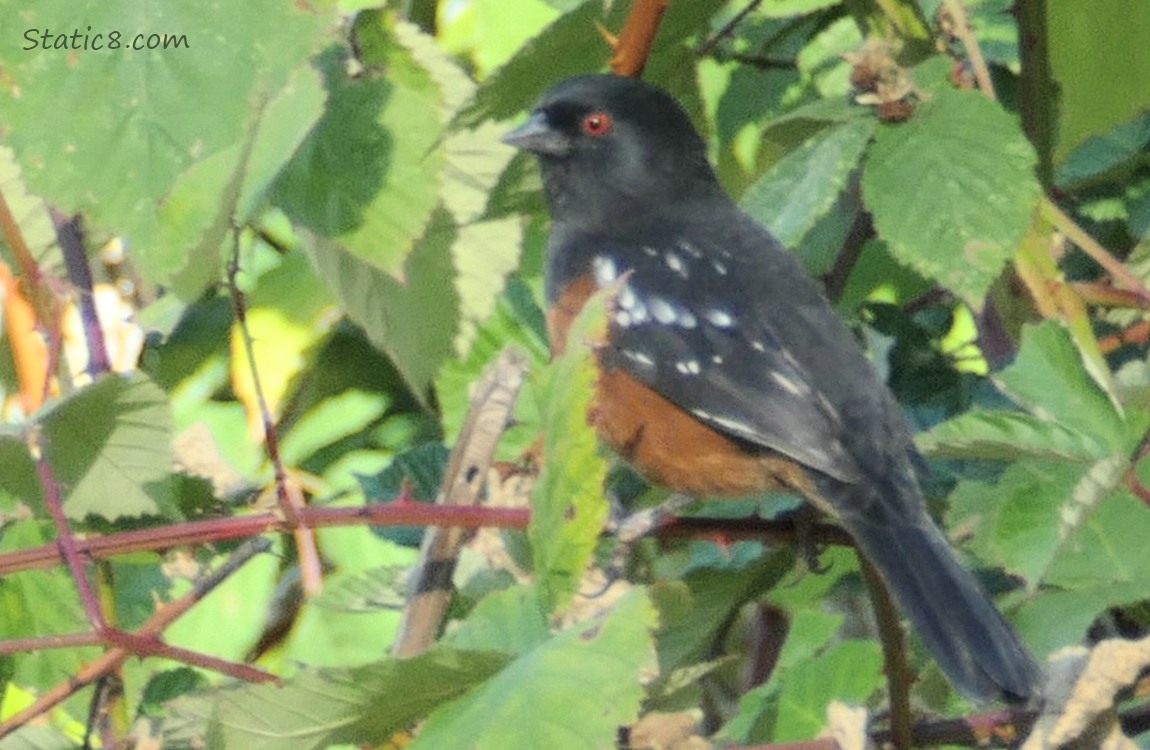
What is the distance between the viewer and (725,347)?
2.36 m

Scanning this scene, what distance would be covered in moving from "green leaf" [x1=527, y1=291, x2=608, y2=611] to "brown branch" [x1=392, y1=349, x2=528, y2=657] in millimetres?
365

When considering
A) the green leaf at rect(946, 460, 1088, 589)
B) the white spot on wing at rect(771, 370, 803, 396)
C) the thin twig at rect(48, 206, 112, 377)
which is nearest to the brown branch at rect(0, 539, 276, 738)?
the thin twig at rect(48, 206, 112, 377)

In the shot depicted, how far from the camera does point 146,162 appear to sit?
1.21 meters

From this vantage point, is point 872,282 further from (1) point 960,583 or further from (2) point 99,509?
(2) point 99,509

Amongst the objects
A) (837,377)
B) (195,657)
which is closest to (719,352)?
(837,377)

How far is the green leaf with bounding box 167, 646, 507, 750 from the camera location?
1017 mm

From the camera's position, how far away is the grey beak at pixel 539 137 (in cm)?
251

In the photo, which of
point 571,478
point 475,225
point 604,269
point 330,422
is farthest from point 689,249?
point 571,478

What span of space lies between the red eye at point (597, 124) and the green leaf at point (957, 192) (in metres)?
1.10

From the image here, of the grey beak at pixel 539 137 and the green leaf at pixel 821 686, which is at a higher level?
the grey beak at pixel 539 137

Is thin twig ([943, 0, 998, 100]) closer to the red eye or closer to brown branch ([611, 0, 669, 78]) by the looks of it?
brown branch ([611, 0, 669, 78])

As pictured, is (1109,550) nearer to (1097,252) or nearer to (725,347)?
(1097,252)

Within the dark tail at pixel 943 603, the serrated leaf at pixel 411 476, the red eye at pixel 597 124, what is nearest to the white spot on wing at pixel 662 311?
the red eye at pixel 597 124

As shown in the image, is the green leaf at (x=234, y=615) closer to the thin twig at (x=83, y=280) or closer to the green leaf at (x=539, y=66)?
the thin twig at (x=83, y=280)
